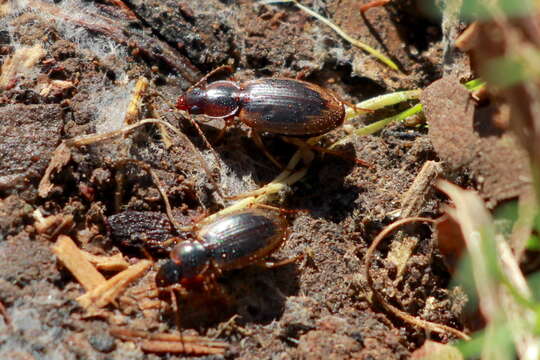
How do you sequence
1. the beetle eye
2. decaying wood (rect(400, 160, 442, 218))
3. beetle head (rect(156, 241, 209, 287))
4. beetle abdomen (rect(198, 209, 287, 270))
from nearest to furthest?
1. beetle head (rect(156, 241, 209, 287))
2. beetle abdomen (rect(198, 209, 287, 270))
3. decaying wood (rect(400, 160, 442, 218))
4. the beetle eye

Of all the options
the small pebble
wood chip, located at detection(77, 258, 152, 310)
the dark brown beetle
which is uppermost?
the dark brown beetle

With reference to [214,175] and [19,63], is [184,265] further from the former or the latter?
[19,63]

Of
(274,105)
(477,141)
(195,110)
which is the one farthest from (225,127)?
(477,141)

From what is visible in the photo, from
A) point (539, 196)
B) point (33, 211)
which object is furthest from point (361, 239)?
point (33, 211)

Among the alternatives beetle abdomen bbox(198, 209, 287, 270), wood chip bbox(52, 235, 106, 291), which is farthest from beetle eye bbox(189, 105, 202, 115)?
wood chip bbox(52, 235, 106, 291)

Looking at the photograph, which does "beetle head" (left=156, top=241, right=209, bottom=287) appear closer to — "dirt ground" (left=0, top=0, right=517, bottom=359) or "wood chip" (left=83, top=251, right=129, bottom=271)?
"dirt ground" (left=0, top=0, right=517, bottom=359)

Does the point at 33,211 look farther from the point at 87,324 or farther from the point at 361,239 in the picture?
the point at 361,239

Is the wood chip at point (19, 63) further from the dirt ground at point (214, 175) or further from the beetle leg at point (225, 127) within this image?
the beetle leg at point (225, 127)

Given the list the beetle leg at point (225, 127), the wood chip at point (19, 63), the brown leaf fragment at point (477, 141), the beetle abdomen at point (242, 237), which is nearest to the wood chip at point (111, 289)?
the beetle abdomen at point (242, 237)
